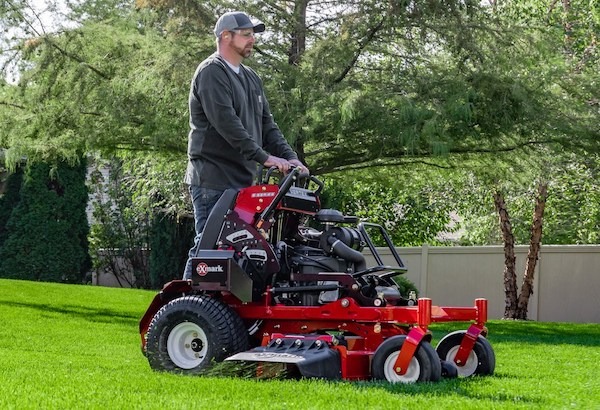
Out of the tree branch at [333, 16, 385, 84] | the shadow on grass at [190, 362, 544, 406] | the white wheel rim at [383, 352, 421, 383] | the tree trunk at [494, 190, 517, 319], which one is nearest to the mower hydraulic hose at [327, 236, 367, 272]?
the white wheel rim at [383, 352, 421, 383]

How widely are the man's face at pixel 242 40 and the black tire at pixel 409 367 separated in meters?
1.87

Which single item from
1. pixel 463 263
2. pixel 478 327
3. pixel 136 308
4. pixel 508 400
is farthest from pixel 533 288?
pixel 508 400

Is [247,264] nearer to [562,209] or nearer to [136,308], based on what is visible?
[136,308]

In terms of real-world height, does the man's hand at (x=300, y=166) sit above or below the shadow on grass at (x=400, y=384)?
above

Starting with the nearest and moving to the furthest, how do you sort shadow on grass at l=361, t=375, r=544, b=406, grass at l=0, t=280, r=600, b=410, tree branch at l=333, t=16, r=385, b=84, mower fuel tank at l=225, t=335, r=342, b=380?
grass at l=0, t=280, r=600, b=410
shadow on grass at l=361, t=375, r=544, b=406
mower fuel tank at l=225, t=335, r=342, b=380
tree branch at l=333, t=16, r=385, b=84

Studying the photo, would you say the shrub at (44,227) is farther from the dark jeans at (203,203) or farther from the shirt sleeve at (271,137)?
the dark jeans at (203,203)

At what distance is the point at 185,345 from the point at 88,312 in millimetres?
7695

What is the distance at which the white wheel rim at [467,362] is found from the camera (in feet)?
20.3

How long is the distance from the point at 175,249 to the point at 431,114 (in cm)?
1224

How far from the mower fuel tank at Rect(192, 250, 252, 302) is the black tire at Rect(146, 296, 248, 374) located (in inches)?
4.0

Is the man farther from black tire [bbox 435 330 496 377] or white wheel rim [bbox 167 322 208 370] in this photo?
black tire [bbox 435 330 496 377]

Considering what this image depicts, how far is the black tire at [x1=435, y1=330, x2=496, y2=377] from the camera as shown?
6176 mm

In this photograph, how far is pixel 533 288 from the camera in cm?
1800

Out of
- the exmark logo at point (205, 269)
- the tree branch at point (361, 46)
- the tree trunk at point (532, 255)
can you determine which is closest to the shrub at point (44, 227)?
the tree trunk at point (532, 255)
